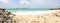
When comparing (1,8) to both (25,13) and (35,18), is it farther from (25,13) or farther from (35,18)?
(35,18)

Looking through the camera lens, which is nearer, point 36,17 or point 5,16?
point 5,16

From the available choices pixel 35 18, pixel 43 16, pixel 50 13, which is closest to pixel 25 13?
pixel 35 18

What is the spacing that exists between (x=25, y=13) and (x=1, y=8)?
385mm

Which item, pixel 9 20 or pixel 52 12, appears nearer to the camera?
pixel 9 20

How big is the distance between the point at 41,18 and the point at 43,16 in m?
0.05

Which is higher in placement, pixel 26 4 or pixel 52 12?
pixel 26 4

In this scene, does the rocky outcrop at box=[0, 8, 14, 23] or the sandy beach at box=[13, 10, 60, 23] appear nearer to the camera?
the rocky outcrop at box=[0, 8, 14, 23]

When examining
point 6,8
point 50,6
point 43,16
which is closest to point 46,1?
point 50,6

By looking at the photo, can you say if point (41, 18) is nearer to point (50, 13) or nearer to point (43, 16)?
point (43, 16)

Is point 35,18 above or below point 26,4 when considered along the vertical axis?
below

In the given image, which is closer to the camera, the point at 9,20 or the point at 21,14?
the point at 9,20

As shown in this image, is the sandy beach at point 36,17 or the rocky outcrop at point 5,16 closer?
the rocky outcrop at point 5,16

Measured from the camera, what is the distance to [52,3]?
1854mm

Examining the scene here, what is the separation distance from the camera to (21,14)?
1.81 metres
